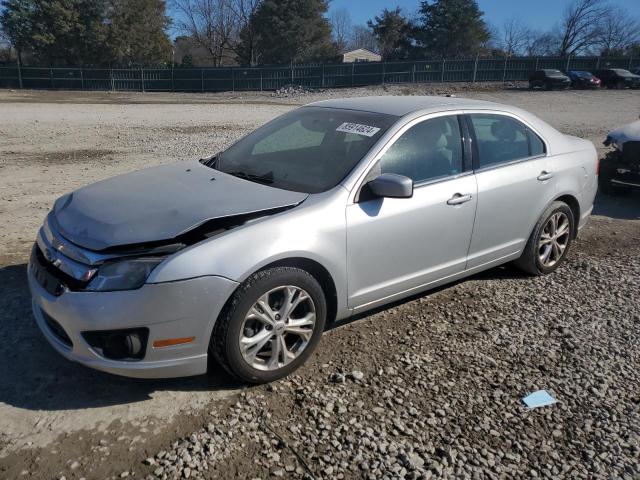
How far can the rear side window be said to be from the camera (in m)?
4.39

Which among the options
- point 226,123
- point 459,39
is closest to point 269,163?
point 226,123

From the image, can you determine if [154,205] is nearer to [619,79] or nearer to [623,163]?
[623,163]

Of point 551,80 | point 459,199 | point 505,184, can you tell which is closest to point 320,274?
point 459,199

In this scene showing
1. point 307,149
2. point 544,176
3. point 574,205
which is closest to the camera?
point 307,149

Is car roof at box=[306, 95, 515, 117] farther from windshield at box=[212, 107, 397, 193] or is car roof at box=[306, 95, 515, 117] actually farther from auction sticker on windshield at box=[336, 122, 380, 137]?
auction sticker on windshield at box=[336, 122, 380, 137]

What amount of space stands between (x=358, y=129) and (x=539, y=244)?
2.10 metres

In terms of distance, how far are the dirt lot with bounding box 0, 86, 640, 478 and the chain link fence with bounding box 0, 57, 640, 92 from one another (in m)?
39.8

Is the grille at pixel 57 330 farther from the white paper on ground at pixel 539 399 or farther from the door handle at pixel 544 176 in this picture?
the door handle at pixel 544 176

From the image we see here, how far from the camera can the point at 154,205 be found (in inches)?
132

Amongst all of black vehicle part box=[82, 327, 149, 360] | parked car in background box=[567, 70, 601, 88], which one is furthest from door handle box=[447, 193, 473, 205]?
parked car in background box=[567, 70, 601, 88]

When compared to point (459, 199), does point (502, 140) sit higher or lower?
higher

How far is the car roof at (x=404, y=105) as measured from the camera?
13.6 feet

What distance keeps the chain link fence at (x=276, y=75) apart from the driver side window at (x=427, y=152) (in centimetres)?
4001

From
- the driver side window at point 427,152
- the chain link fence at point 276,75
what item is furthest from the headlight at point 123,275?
the chain link fence at point 276,75
